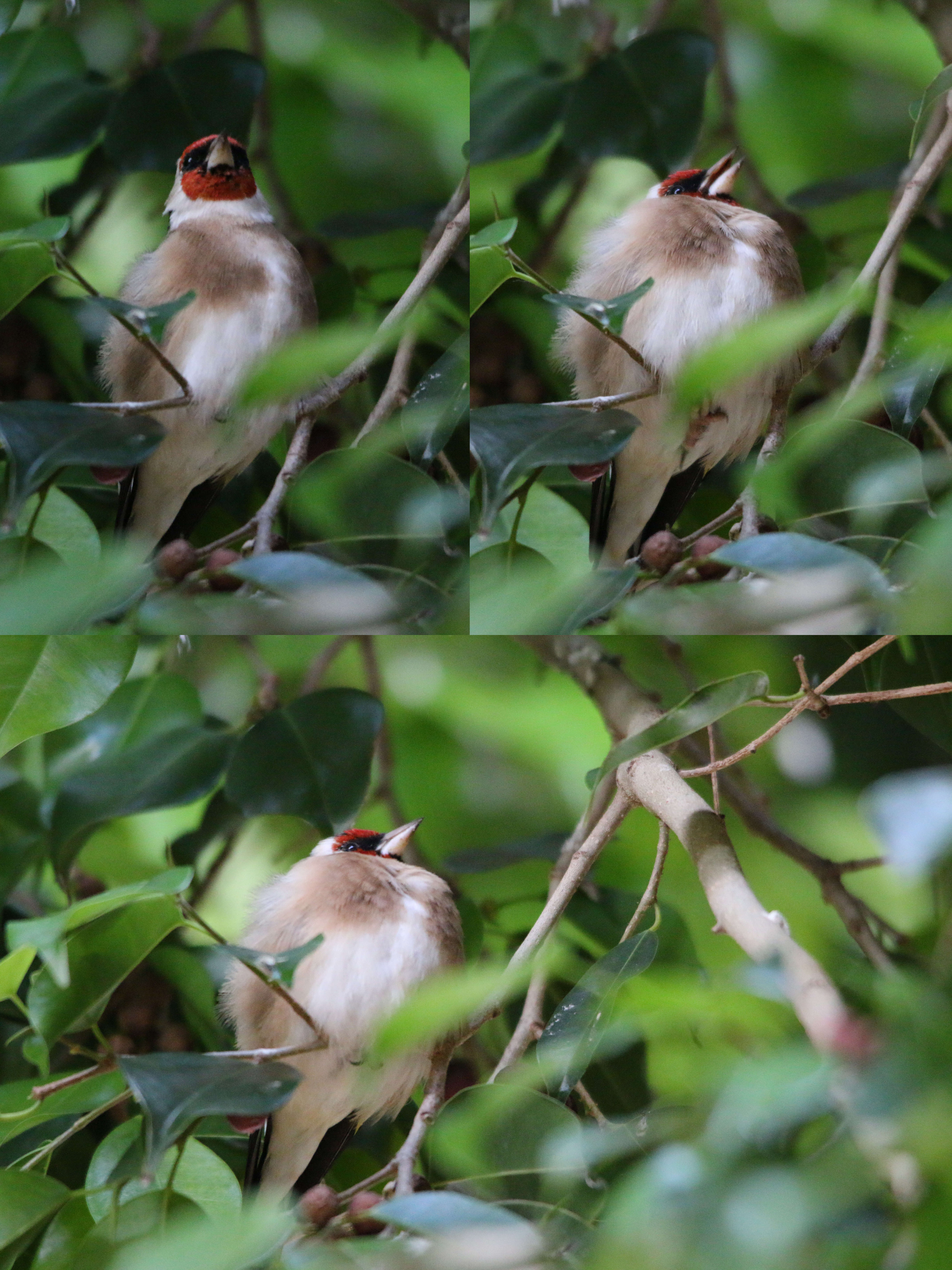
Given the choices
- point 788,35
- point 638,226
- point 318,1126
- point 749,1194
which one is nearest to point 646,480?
point 638,226

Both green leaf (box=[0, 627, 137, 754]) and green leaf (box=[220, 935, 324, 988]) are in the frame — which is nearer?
green leaf (box=[220, 935, 324, 988])

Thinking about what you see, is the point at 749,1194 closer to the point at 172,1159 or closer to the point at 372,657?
the point at 172,1159

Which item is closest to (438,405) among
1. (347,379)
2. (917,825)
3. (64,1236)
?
(347,379)

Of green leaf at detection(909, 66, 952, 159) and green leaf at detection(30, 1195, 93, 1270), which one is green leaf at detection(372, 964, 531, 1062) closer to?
green leaf at detection(30, 1195, 93, 1270)

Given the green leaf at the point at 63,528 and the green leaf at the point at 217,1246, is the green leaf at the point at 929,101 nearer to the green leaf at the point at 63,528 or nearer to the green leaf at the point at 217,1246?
the green leaf at the point at 63,528

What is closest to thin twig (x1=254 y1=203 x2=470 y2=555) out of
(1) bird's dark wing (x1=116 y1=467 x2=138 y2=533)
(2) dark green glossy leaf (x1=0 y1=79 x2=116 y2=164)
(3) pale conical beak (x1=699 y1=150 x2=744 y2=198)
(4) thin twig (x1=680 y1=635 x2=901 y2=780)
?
(1) bird's dark wing (x1=116 y1=467 x2=138 y2=533)

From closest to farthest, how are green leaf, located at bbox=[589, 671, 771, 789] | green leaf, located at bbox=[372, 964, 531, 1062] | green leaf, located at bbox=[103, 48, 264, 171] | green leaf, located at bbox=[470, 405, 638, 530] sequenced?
green leaf, located at bbox=[372, 964, 531, 1062] < green leaf, located at bbox=[589, 671, 771, 789] < green leaf, located at bbox=[470, 405, 638, 530] < green leaf, located at bbox=[103, 48, 264, 171]

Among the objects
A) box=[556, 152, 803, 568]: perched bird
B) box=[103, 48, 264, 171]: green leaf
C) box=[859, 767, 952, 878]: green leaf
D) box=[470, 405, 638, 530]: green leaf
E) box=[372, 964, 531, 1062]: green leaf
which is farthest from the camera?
box=[103, 48, 264, 171]: green leaf
